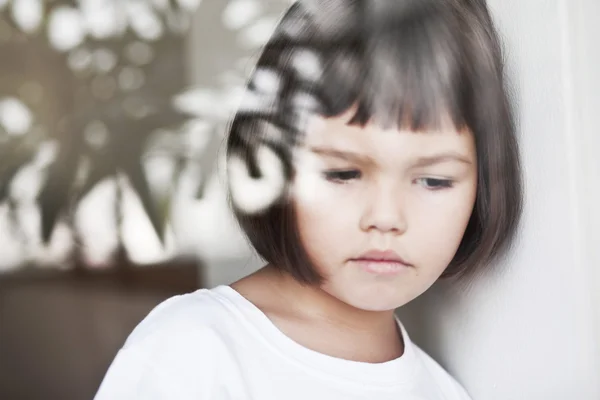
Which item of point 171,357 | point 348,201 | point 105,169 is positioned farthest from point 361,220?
point 105,169

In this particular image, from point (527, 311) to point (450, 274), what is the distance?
135mm

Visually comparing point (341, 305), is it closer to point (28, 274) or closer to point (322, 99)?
point (322, 99)

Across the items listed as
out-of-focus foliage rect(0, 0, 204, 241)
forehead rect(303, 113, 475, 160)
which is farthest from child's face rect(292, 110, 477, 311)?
out-of-focus foliage rect(0, 0, 204, 241)

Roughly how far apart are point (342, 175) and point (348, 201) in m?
0.03

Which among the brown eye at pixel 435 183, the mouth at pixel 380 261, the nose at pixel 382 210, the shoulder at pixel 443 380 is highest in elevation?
the brown eye at pixel 435 183

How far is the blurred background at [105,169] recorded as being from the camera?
83 centimetres

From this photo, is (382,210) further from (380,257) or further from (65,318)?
(65,318)

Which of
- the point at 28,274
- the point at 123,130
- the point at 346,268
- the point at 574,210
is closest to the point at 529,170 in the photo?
the point at 574,210

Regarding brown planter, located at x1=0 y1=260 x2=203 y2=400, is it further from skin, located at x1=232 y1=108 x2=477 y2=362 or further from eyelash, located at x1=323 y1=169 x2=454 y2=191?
eyelash, located at x1=323 y1=169 x2=454 y2=191

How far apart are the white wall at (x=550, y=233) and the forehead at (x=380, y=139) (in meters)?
0.09

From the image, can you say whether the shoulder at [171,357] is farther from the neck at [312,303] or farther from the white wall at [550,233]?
the white wall at [550,233]

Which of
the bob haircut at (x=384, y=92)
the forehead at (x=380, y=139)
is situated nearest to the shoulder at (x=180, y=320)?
the bob haircut at (x=384, y=92)

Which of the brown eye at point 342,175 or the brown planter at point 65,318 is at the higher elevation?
the brown eye at point 342,175

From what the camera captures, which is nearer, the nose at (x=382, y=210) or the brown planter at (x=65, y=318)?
the nose at (x=382, y=210)
